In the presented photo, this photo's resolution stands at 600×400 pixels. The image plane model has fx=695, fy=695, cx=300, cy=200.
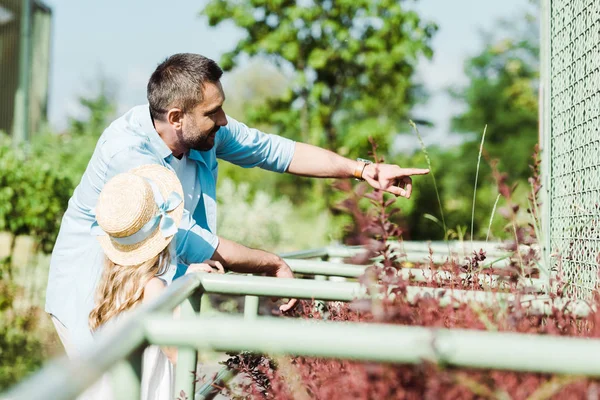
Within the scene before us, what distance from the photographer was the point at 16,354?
6.65 metres

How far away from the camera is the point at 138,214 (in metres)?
2.57

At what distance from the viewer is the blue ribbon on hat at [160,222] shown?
2.62 metres

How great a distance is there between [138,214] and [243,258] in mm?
464

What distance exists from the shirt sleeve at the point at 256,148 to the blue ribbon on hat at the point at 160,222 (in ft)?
2.92

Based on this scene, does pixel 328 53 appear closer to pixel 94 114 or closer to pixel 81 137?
pixel 81 137

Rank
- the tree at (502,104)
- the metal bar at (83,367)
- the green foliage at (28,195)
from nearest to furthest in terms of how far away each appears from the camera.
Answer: the metal bar at (83,367) < the green foliage at (28,195) < the tree at (502,104)

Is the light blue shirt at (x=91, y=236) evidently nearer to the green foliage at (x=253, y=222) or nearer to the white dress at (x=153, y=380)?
the white dress at (x=153, y=380)

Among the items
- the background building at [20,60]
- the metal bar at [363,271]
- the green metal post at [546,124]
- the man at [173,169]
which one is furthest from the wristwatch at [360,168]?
the background building at [20,60]

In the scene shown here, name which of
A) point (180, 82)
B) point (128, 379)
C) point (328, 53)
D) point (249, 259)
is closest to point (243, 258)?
point (249, 259)

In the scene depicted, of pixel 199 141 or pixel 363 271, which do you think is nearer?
pixel 363 271

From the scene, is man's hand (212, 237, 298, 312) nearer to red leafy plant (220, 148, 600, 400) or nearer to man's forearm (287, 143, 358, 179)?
red leafy plant (220, 148, 600, 400)

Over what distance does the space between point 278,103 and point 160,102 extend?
10.9 metres

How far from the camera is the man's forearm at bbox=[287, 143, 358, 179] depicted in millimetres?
3402

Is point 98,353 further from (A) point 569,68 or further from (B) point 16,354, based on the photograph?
(B) point 16,354
